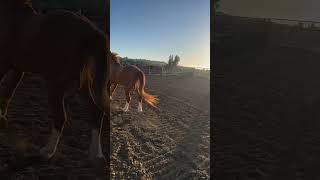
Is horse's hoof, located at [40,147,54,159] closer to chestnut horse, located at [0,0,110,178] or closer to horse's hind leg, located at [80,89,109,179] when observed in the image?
chestnut horse, located at [0,0,110,178]

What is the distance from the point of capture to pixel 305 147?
3332 mm

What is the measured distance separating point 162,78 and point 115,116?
0.52m

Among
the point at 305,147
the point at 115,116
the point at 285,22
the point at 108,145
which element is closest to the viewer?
the point at 108,145

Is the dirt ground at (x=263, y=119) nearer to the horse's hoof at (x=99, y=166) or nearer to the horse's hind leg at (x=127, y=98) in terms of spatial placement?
the horse's hind leg at (x=127, y=98)

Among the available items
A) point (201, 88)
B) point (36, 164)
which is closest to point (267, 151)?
point (201, 88)

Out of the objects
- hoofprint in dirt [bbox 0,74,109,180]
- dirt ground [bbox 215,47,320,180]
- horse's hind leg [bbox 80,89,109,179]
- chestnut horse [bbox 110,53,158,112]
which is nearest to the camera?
hoofprint in dirt [bbox 0,74,109,180]

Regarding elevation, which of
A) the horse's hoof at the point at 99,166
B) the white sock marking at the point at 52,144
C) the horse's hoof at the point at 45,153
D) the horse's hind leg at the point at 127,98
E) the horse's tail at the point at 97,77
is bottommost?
the horse's hoof at the point at 99,166

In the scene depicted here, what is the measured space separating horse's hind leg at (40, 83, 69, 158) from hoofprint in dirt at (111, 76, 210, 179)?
446 mm

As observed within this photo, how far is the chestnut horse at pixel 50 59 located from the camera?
2.41 metres

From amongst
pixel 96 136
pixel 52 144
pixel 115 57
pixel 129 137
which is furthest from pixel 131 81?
pixel 52 144

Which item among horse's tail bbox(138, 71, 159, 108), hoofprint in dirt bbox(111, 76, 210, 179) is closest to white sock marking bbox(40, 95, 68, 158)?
hoofprint in dirt bbox(111, 76, 210, 179)

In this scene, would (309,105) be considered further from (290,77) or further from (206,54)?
(206,54)

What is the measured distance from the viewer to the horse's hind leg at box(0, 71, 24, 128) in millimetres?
2383

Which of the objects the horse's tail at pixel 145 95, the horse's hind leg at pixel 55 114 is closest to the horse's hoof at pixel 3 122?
the horse's hind leg at pixel 55 114
